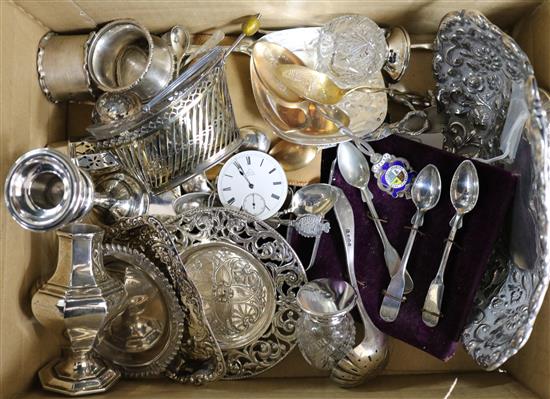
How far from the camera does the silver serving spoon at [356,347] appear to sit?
2.82 feet

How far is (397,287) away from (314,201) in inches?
7.4

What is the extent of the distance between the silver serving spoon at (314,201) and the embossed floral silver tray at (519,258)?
0.24m

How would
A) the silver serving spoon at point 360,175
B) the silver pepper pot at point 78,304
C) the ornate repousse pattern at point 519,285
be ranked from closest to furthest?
the ornate repousse pattern at point 519,285 → the silver pepper pot at point 78,304 → the silver serving spoon at point 360,175

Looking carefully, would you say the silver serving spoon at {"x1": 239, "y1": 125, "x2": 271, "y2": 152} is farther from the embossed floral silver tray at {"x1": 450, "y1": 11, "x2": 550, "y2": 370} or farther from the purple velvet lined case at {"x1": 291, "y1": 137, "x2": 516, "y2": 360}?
the embossed floral silver tray at {"x1": 450, "y1": 11, "x2": 550, "y2": 370}

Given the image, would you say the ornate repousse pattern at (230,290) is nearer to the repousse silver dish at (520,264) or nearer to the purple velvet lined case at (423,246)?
the purple velvet lined case at (423,246)

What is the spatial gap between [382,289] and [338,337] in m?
0.10

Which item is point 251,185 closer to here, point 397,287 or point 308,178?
point 308,178

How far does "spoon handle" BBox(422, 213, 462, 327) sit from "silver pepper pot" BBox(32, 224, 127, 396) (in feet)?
1.46

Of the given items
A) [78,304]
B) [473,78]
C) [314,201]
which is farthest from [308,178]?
[78,304]

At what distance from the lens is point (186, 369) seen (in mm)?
886

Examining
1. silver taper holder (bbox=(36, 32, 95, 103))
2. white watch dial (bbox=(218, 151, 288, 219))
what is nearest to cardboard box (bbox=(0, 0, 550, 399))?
silver taper holder (bbox=(36, 32, 95, 103))

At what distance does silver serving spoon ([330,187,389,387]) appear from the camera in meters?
0.86

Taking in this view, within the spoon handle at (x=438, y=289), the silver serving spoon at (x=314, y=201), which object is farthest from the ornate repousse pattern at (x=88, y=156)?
the spoon handle at (x=438, y=289)

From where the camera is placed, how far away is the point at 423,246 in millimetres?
864
